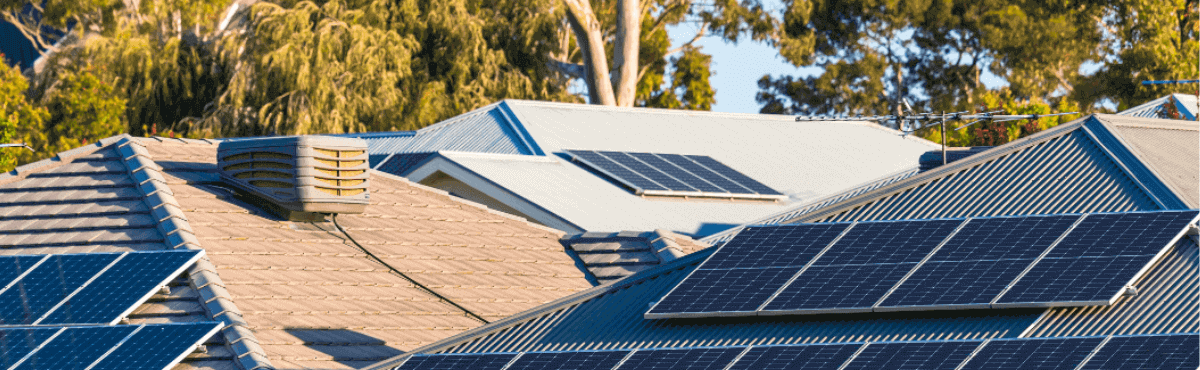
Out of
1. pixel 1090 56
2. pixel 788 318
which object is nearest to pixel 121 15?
pixel 1090 56

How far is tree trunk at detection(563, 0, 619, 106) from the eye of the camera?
5741 centimetres

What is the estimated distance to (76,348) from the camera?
16328 millimetres

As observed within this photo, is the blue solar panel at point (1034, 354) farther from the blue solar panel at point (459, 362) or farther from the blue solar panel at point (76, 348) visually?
the blue solar panel at point (76, 348)

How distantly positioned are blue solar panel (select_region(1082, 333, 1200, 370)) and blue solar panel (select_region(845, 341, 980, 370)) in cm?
119

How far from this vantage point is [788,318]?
52.9ft

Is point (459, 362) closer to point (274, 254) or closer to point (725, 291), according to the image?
point (725, 291)

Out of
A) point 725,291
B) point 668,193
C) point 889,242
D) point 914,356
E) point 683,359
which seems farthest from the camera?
point 668,193

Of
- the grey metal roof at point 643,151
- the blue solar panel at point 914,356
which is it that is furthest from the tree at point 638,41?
the blue solar panel at point 914,356

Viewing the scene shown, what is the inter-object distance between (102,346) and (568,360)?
4847mm

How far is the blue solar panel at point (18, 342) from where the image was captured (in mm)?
16172

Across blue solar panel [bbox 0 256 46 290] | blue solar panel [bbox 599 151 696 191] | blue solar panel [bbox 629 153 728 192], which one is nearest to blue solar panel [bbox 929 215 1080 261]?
blue solar panel [bbox 0 256 46 290]

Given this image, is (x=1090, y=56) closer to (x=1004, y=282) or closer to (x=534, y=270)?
(x=534, y=270)

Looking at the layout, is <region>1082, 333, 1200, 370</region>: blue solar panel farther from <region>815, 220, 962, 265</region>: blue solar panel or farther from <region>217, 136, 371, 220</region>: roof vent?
<region>217, 136, 371, 220</region>: roof vent

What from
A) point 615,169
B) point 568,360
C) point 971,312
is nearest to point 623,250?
point 568,360
